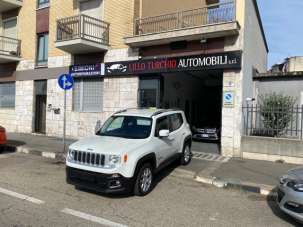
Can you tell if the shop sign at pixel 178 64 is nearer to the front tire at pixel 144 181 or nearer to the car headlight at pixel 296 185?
the front tire at pixel 144 181

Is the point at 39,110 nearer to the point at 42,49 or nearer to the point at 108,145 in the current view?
the point at 42,49

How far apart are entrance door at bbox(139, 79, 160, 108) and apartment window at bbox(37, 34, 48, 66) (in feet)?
21.8

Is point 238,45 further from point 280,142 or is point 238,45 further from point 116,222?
point 116,222

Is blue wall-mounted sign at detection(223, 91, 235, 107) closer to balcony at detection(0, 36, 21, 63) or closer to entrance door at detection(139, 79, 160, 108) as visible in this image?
entrance door at detection(139, 79, 160, 108)

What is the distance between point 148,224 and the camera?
491 centimetres

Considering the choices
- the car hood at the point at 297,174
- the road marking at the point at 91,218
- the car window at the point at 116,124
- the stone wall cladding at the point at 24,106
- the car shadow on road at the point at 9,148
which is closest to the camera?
the road marking at the point at 91,218

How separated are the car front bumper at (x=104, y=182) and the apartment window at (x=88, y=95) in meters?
8.51

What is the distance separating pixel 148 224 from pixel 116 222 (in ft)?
1.74

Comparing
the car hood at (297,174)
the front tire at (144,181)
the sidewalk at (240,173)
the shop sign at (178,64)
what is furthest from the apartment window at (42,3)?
the car hood at (297,174)

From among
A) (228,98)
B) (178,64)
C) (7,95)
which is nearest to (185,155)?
(228,98)

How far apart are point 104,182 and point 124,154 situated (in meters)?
0.67

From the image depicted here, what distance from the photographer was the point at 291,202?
4832 millimetres

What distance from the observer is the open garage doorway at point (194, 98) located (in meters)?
13.1

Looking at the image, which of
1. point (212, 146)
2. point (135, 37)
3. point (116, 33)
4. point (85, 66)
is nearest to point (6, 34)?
point (85, 66)
